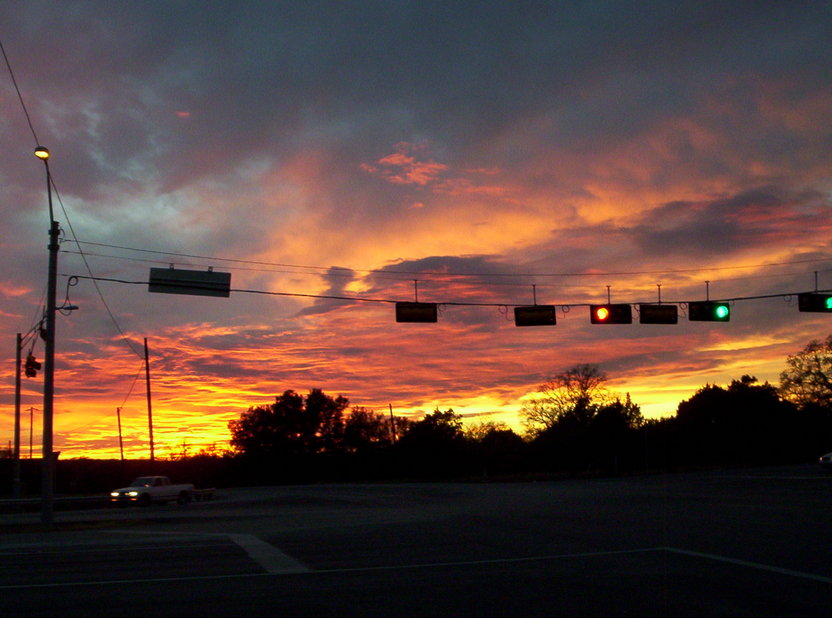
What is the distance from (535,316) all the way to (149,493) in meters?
24.2

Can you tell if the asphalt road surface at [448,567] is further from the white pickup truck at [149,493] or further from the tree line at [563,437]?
the tree line at [563,437]

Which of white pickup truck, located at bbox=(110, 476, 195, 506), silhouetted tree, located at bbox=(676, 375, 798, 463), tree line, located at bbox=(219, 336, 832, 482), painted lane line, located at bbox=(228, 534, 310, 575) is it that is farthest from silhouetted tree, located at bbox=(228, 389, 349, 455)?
painted lane line, located at bbox=(228, 534, 310, 575)

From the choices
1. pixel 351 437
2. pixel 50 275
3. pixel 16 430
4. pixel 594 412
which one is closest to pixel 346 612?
pixel 50 275

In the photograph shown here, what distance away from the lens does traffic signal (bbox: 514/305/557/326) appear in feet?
81.9

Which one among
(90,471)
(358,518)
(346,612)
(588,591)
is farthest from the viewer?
(90,471)

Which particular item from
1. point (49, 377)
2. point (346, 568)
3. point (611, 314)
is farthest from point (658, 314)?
point (49, 377)

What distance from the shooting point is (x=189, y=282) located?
21.6 m

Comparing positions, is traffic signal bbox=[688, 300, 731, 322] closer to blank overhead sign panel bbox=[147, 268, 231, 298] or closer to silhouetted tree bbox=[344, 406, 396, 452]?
blank overhead sign panel bbox=[147, 268, 231, 298]

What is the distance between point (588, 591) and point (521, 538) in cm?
594

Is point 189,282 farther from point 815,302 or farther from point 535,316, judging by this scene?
point 815,302

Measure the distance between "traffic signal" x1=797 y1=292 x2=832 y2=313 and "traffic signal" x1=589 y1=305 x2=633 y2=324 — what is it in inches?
212

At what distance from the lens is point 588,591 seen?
31.0 feet

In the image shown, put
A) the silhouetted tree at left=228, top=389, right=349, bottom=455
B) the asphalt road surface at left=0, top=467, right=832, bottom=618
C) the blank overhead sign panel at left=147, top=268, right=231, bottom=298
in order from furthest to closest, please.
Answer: the silhouetted tree at left=228, top=389, right=349, bottom=455
the blank overhead sign panel at left=147, top=268, right=231, bottom=298
the asphalt road surface at left=0, top=467, right=832, bottom=618

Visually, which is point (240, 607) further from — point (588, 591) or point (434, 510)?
point (434, 510)
